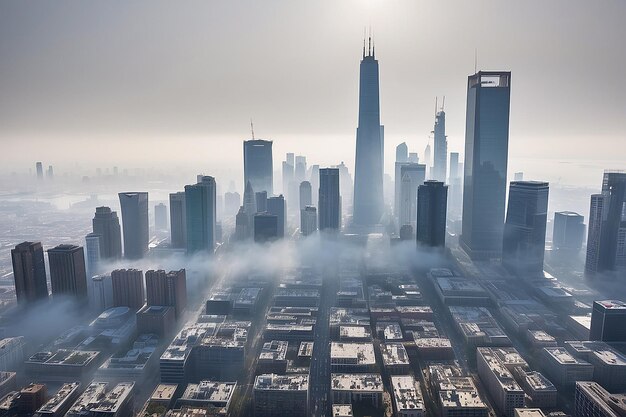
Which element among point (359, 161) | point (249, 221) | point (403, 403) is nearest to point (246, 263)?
point (249, 221)

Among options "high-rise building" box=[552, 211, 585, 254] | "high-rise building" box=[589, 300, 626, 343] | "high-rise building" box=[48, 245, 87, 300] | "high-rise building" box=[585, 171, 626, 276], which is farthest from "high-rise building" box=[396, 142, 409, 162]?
"high-rise building" box=[48, 245, 87, 300]

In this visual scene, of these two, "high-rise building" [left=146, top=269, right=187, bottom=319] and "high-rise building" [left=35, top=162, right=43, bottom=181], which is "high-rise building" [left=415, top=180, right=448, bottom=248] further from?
"high-rise building" [left=35, top=162, right=43, bottom=181]

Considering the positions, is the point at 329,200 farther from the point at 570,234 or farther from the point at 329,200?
the point at 570,234

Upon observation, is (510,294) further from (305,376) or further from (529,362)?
(305,376)

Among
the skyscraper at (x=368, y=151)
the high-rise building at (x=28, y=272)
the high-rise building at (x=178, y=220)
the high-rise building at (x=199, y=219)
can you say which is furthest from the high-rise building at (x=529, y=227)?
the high-rise building at (x=28, y=272)

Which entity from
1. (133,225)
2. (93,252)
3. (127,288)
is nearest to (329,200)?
(133,225)
